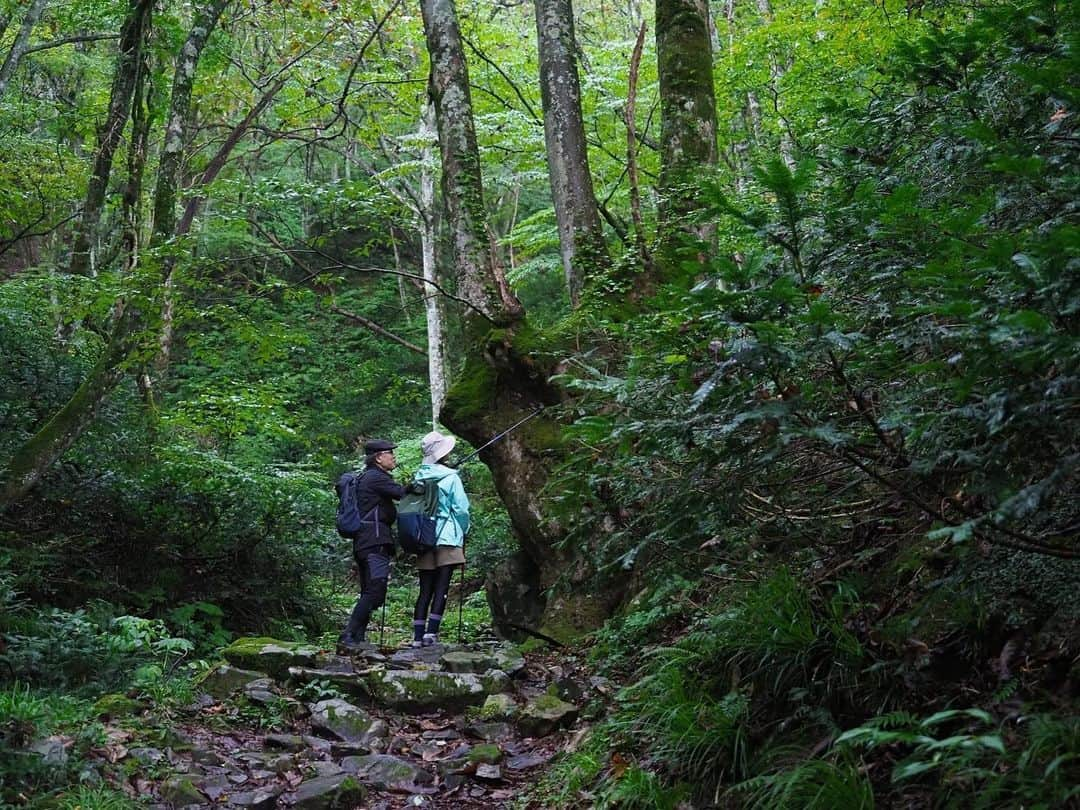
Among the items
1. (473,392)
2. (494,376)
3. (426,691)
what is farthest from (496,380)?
(426,691)

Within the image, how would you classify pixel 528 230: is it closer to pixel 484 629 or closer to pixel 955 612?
pixel 484 629

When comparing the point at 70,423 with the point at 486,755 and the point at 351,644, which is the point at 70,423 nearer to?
the point at 351,644

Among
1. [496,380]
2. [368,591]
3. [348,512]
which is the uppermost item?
[496,380]

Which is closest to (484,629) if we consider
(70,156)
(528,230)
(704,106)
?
(704,106)

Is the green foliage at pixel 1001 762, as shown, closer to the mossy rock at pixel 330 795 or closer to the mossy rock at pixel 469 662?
the mossy rock at pixel 330 795

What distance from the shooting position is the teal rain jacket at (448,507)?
7797 mm

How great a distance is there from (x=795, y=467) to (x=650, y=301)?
0.98m

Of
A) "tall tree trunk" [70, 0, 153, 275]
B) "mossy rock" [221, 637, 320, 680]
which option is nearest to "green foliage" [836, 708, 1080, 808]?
"mossy rock" [221, 637, 320, 680]

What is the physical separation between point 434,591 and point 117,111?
668 centimetres

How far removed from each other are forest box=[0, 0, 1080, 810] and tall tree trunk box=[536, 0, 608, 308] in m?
0.05

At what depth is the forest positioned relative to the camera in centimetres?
248

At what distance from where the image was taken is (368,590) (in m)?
7.60

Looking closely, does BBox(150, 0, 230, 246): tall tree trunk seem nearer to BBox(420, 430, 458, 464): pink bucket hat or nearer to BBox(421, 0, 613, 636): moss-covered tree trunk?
BBox(421, 0, 613, 636): moss-covered tree trunk

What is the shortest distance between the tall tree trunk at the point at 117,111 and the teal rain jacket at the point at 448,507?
17.7 feet
